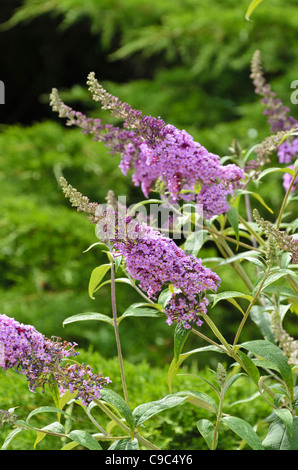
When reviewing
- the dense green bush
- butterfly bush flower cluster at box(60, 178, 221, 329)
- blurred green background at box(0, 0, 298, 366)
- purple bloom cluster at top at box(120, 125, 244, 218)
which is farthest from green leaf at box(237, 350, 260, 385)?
blurred green background at box(0, 0, 298, 366)

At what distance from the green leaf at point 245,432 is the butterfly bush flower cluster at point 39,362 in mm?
187

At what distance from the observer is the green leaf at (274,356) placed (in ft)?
2.57

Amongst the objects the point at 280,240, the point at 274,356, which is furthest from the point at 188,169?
the point at 274,356

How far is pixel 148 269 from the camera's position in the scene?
73cm

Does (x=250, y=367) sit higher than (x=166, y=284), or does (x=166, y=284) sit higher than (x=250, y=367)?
(x=166, y=284)

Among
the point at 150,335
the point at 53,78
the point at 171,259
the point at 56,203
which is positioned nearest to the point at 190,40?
the point at 56,203

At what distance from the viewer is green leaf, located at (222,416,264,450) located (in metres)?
0.79

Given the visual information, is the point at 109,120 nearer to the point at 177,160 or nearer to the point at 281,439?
the point at 177,160

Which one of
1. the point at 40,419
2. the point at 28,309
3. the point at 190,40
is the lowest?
the point at 40,419

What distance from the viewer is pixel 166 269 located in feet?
2.36

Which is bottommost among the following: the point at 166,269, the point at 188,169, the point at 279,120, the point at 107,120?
the point at 166,269

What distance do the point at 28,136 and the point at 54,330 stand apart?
56.7 inches

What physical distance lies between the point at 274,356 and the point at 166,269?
8.0 inches

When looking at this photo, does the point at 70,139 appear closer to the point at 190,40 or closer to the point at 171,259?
the point at 190,40
